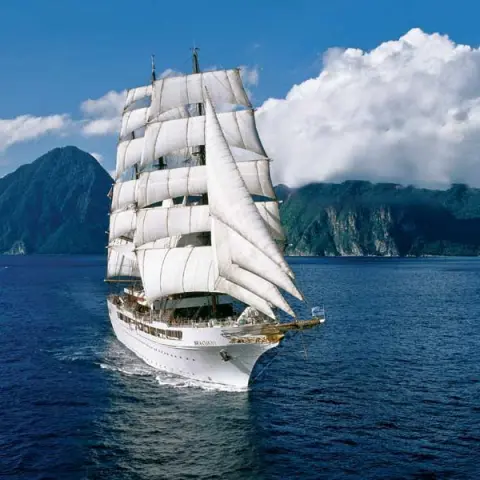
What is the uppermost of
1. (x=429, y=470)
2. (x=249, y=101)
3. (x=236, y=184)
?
(x=249, y=101)

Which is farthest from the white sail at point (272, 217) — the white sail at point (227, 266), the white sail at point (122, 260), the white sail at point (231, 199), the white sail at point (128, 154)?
the white sail at point (122, 260)

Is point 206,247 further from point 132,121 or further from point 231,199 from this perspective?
point 132,121

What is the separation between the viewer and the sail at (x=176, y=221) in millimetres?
56094

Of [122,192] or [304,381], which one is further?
[122,192]

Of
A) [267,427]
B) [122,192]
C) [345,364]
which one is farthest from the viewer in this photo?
[122,192]

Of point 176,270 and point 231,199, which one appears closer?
point 231,199

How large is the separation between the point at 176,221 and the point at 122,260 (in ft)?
95.2

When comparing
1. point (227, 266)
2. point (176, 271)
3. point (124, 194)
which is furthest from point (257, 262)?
point (124, 194)

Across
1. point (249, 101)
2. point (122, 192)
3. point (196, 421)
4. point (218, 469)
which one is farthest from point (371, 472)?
point (122, 192)

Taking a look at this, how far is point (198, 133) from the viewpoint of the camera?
59188 mm

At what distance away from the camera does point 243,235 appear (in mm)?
41844

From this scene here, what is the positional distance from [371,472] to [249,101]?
1690 inches

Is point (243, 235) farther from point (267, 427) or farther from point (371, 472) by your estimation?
point (371, 472)

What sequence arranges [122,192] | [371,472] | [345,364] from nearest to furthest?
[371,472] → [345,364] → [122,192]
